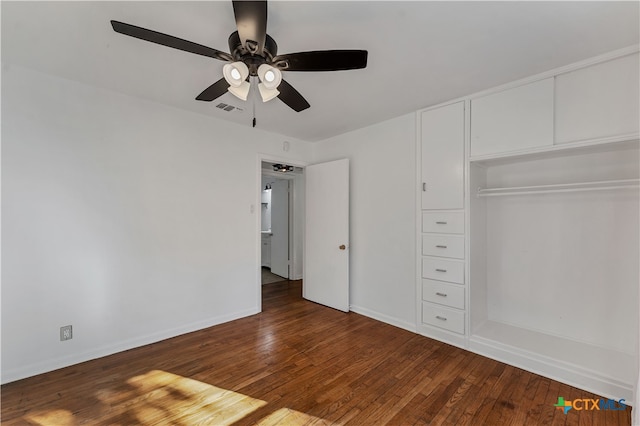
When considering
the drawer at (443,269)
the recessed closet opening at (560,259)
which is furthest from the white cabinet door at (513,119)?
the drawer at (443,269)

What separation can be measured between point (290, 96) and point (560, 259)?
291 centimetres

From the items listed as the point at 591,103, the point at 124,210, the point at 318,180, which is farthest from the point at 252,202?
the point at 591,103

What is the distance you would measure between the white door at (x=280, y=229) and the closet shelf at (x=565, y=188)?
3.79 meters

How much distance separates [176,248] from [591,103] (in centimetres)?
404

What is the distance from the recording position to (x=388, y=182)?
11.3ft

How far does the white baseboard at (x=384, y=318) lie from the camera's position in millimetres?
3168

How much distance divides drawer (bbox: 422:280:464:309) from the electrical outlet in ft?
11.3

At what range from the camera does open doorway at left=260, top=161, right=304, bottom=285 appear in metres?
5.47

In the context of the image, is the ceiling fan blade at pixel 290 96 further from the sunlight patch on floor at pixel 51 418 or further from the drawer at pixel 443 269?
the sunlight patch on floor at pixel 51 418

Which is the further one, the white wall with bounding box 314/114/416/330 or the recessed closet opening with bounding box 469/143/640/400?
the white wall with bounding box 314/114/416/330

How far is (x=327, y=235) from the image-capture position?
400cm

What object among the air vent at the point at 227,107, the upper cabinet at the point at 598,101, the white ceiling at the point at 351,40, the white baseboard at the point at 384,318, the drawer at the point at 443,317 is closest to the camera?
the white ceiling at the point at 351,40

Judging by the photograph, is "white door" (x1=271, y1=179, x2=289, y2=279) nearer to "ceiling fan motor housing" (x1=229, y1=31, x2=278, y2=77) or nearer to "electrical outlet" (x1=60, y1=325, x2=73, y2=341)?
"electrical outlet" (x1=60, y1=325, x2=73, y2=341)

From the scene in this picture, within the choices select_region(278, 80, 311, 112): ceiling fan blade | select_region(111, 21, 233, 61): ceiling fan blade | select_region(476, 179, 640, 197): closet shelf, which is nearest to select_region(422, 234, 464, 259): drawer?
select_region(476, 179, 640, 197): closet shelf
